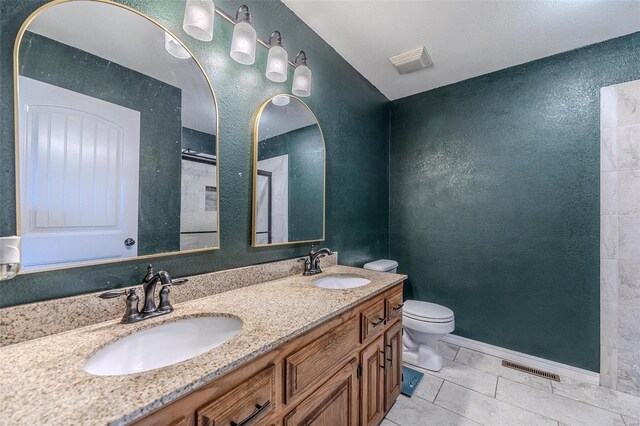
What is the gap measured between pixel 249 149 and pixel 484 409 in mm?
2060

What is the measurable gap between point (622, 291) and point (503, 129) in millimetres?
1411

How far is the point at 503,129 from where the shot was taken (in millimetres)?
2293

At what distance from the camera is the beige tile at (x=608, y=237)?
1843 millimetres

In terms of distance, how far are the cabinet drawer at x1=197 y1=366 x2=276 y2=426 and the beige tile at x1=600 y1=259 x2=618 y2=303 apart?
2.37 m

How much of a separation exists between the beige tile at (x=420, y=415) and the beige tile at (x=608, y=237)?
58.4 inches

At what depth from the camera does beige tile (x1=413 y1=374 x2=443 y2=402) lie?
175 cm

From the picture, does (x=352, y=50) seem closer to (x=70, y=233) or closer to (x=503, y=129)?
(x=503, y=129)

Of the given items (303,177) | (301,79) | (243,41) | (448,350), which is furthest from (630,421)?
(243,41)

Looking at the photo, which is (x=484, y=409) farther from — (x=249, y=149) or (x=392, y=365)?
(x=249, y=149)

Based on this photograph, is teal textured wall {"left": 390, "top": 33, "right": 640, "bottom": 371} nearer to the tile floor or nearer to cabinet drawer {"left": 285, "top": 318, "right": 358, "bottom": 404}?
the tile floor

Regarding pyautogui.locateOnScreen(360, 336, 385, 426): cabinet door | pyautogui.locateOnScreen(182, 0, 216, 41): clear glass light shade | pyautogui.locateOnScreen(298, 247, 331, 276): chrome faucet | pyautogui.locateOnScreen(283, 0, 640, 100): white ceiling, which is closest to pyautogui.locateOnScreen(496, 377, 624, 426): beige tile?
pyautogui.locateOnScreen(360, 336, 385, 426): cabinet door

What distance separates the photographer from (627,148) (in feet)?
5.94

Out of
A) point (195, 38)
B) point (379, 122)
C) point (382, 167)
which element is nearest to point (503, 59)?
point (379, 122)

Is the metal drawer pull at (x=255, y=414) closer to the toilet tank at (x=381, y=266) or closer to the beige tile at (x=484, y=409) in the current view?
the beige tile at (x=484, y=409)
